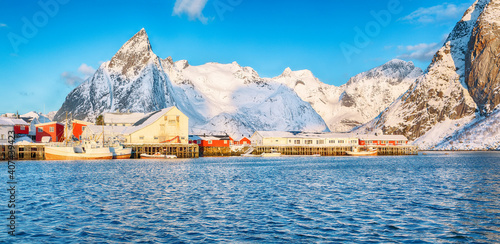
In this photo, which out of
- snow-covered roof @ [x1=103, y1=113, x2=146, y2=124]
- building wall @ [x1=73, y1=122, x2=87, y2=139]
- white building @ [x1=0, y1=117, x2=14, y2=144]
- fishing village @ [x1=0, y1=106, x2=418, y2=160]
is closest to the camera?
fishing village @ [x1=0, y1=106, x2=418, y2=160]

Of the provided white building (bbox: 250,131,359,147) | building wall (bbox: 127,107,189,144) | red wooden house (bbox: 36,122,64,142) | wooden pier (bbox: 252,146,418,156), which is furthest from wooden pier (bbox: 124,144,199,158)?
white building (bbox: 250,131,359,147)

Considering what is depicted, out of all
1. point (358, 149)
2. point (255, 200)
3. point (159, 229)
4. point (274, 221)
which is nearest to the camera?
point (159, 229)

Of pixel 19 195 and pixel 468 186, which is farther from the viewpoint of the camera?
pixel 468 186

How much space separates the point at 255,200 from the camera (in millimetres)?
30969

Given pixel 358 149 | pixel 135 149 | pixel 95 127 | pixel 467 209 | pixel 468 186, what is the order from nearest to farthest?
pixel 467 209 → pixel 468 186 → pixel 135 149 → pixel 95 127 → pixel 358 149

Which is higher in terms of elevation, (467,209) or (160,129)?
(160,129)

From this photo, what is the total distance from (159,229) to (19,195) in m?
17.8

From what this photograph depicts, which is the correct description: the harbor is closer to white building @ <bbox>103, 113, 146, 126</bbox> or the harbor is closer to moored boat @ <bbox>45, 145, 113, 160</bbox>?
moored boat @ <bbox>45, 145, 113, 160</bbox>

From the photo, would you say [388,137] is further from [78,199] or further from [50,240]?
[50,240]

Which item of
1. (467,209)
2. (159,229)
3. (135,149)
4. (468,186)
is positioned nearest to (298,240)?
(159,229)

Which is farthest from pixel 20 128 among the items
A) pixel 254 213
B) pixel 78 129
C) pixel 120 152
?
pixel 254 213

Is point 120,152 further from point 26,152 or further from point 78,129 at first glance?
point 78,129

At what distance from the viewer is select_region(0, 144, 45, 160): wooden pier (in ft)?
302

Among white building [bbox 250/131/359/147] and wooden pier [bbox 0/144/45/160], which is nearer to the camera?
wooden pier [bbox 0/144/45/160]
